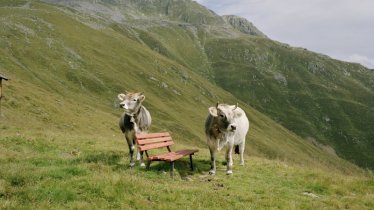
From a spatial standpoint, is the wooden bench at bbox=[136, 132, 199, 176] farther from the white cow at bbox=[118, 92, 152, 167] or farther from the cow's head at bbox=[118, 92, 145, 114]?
the cow's head at bbox=[118, 92, 145, 114]

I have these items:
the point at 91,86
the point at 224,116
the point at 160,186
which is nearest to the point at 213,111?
the point at 224,116

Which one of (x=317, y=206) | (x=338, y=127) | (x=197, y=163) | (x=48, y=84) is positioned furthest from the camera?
(x=338, y=127)

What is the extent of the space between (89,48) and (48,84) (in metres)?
44.6

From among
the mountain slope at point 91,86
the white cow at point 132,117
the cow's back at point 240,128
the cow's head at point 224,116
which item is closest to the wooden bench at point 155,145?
the white cow at point 132,117

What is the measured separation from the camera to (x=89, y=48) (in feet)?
391

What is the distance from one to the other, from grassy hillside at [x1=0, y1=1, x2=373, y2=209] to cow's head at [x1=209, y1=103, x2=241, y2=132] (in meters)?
2.36

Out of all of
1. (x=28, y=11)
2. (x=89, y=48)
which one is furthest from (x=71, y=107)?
(x=28, y=11)

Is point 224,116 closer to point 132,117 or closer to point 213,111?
point 213,111

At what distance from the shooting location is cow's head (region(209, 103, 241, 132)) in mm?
18817

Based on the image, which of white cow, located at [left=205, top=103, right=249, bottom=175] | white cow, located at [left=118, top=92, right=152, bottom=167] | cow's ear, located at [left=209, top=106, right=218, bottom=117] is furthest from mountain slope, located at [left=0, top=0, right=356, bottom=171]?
cow's ear, located at [left=209, top=106, right=218, bottom=117]

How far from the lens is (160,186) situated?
1420 cm

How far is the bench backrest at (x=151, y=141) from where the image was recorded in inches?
764

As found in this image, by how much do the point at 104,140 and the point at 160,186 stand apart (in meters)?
17.0

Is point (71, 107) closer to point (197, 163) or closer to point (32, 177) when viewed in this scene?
point (197, 163)
